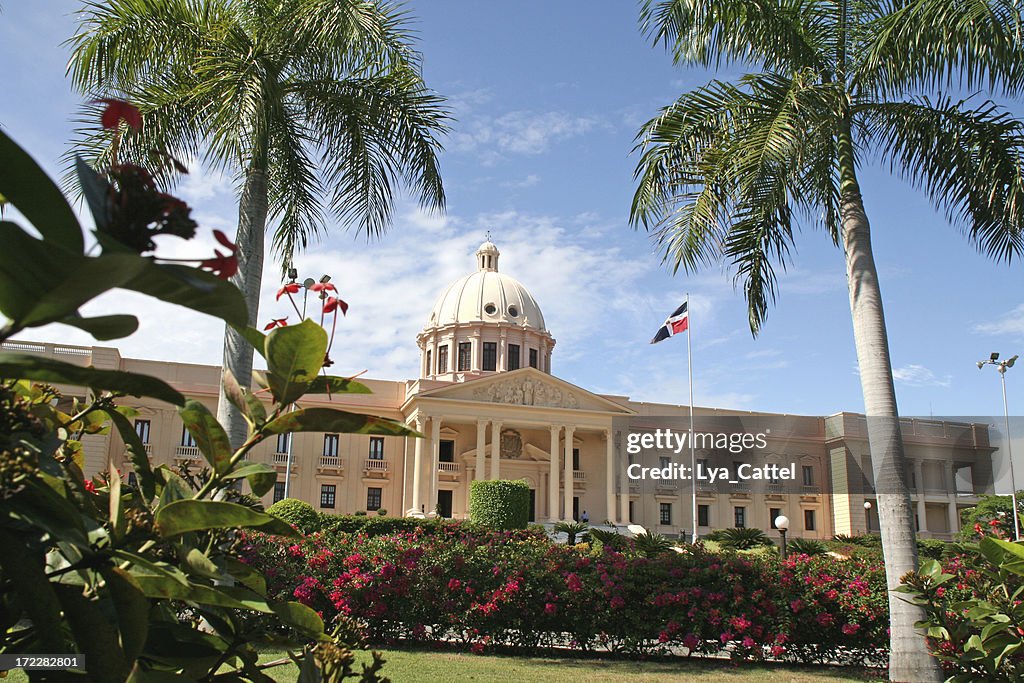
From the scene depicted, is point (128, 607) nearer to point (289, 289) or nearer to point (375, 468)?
point (289, 289)

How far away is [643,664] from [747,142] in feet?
18.2

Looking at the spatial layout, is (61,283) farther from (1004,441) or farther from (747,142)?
(1004,441)

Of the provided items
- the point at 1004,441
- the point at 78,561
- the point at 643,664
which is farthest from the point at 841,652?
the point at 1004,441

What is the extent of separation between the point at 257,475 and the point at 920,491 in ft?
167

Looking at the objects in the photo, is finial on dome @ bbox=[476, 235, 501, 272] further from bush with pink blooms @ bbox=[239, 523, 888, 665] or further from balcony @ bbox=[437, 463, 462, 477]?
bush with pink blooms @ bbox=[239, 523, 888, 665]

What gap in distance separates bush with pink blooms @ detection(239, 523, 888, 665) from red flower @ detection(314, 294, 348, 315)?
7.61m

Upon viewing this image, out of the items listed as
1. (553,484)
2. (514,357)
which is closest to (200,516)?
(553,484)

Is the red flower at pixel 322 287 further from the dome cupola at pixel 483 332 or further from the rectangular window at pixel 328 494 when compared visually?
the dome cupola at pixel 483 332

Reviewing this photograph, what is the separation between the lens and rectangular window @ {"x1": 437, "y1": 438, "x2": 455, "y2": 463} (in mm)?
45719

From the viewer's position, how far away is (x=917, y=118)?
9102 millimetres

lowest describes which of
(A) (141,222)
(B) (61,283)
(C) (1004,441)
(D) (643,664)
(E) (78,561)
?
(D) (643,664)

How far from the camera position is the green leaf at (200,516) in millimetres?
1243

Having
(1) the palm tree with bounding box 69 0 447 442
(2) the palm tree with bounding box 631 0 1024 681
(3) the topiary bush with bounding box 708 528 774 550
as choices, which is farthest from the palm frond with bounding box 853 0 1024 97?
(3) the topiary bush with bounding box 708 528 774 550

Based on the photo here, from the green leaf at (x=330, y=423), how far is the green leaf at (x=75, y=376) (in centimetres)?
26
